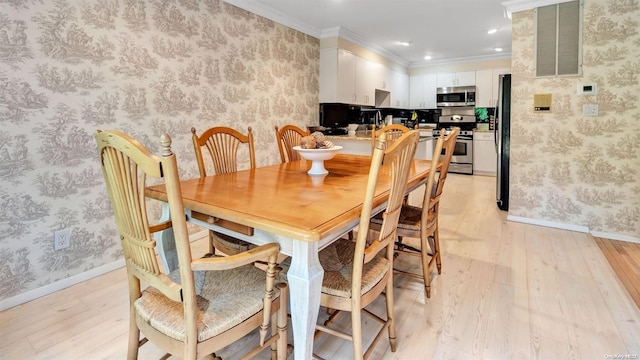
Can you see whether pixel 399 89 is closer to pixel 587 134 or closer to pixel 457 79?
pixel 457 79

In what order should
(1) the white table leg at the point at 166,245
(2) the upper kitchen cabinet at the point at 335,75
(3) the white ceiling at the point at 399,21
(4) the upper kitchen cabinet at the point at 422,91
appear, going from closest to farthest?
(1) the white table leg at the point at 166,245
(3) the white ceiling at the point at 399,21
(2) the upper kitchen cabinet at the point at 335,75
(4) the upper kitchen cabinet at the point at 422,91

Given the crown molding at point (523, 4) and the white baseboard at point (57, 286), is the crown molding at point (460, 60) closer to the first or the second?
the crown molding at point (523, 4)

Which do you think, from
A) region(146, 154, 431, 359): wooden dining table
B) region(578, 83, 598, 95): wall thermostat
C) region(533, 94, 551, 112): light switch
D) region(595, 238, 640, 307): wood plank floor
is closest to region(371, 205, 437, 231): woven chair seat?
region(146, 154, 431, 359): wooden dining table

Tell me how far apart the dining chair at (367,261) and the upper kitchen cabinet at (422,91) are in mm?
5970

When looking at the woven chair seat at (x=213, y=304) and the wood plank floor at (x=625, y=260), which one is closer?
the woven chair seat at (x=213, y=304)

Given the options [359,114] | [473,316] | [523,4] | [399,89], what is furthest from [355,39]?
[473,316]

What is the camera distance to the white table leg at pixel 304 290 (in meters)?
1.09

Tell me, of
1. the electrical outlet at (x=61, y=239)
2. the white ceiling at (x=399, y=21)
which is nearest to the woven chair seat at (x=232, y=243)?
the electrical outlet at (x=61, y=239)

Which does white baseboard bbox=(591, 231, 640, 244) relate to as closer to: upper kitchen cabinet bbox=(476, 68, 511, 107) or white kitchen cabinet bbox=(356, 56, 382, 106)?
white kitchen cabinet bbox=(356, 56, 382, 106)

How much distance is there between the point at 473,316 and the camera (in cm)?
185

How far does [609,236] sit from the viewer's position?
10.2 feet

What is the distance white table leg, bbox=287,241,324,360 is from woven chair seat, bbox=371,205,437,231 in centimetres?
99

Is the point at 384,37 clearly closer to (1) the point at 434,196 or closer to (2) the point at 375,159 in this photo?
(1) the point at 434,196

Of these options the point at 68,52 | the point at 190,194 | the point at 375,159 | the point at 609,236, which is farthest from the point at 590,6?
the point at 68,52
